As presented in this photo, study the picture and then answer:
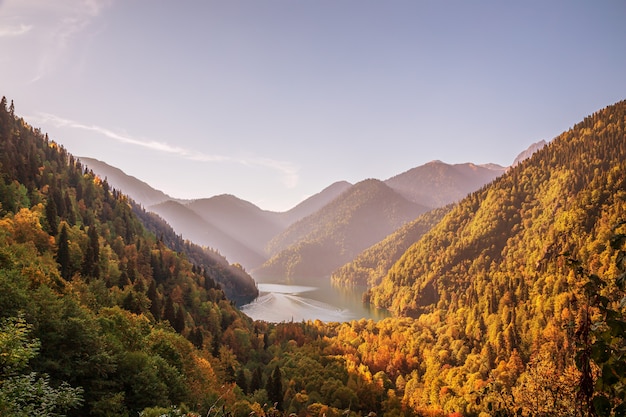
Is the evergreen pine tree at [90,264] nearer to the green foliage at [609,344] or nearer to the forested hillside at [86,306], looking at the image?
the forested hillside at [86,306]

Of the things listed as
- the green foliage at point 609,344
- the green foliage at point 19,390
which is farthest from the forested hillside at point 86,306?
the green foliage at point 609,344

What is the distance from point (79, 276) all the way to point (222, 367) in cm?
3883

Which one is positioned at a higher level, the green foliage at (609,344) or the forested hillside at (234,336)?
the green foliage at (609,344)

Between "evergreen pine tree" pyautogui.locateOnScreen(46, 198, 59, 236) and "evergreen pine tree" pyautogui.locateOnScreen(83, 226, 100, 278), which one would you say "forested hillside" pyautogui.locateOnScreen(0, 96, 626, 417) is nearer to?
"evergreen pine tree" pyautogui.locateOnScreen(83, 226, 100, 278)

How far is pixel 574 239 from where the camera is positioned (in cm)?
16738

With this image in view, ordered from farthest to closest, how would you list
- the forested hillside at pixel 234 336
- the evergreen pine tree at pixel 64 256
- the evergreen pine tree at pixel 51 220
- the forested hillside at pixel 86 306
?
1. the evergreen pine tree at pixel 51 220
2. the evergreen pine tree at pixel 64 256
3. the forested hillside at pixel 86 306
4. the forested hillside at pixel 234 336

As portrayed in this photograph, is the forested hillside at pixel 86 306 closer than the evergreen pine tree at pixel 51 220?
Yes

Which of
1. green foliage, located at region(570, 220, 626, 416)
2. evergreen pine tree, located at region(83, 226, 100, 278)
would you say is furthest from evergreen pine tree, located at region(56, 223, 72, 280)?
green foliage, located at region(570, 220, 626, 416)

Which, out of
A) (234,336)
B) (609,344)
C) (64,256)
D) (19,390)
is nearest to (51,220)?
A: (64,256)

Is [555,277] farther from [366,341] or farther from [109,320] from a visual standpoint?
[109,320]

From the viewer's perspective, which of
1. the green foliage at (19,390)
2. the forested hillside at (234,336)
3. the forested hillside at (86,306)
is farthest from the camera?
the forested hillside at (86,306)

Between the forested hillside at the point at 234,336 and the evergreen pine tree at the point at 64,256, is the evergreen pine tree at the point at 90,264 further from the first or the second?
the evergreen pine tree at the point at 64,256

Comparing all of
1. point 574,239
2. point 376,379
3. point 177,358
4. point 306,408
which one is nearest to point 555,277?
point 574,239

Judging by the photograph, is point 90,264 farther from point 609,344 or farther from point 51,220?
point 609,344
